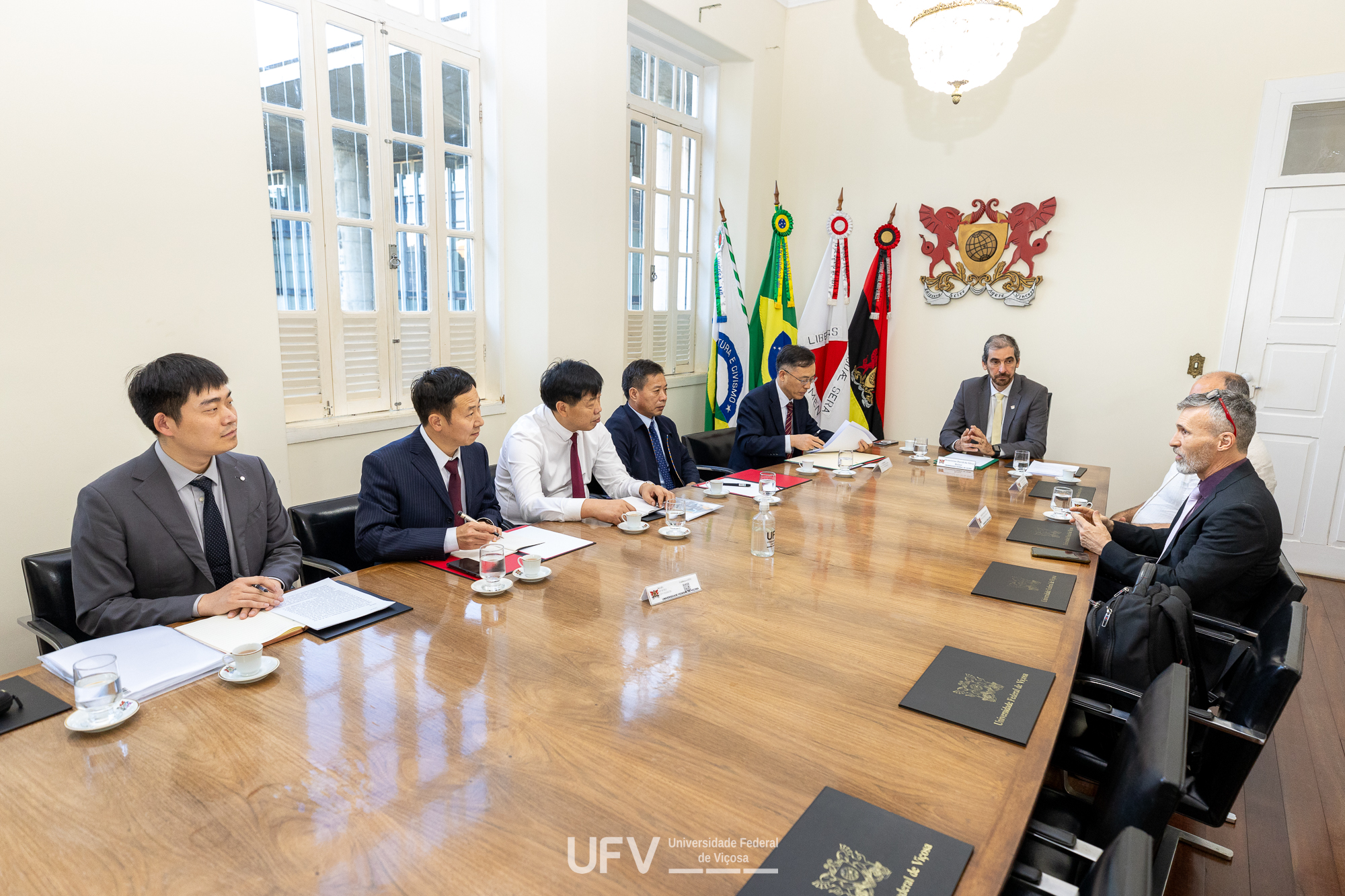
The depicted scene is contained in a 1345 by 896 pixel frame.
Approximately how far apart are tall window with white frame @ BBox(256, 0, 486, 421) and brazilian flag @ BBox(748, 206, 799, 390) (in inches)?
90.9

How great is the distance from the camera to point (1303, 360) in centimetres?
439

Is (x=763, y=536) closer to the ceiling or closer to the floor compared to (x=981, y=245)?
closer to the floor

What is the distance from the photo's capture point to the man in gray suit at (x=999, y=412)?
411 cm

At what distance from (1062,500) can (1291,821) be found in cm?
117

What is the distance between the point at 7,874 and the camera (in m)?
0.94

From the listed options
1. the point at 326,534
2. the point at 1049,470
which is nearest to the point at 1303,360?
the point at 1049,470

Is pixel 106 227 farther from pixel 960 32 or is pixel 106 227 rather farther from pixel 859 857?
pixel 960 32

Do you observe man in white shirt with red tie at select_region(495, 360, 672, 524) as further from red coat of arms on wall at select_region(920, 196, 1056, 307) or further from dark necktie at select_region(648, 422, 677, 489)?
red coat of arms on wall at select_region(920, 196, 1056, 307)

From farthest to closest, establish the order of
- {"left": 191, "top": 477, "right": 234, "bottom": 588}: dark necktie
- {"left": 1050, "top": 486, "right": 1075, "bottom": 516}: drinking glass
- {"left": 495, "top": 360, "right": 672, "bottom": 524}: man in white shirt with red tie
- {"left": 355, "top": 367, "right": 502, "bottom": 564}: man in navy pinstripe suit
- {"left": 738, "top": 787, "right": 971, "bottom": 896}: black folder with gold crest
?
{"left": 1050, "top": 486, "right": 1075, "bottom": 516}: drinking glass, {"left": 495, "top": 360, "right": 672, "bottom": 524}: man in white shirt with red tie, {"left": 355, "top": 367, "right": 502, "bottom": 564}: man in navy pinstripe suit, {"left": 191, "top": 477, "right": 234, "bottom": 588}: dark necktie, {"left": 738, "top": 787, "right": 971, "bottom": 896}: black folder with gold crest

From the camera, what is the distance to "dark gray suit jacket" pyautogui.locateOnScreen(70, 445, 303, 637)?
5.69 ft

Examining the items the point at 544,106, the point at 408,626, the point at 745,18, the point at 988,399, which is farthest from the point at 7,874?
the point at 745,18

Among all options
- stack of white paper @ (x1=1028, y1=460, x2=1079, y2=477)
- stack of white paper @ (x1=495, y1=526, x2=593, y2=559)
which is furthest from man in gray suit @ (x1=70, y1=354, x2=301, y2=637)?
stack of white paper @ (x1=1028, y1=460, x2=1079, y2=477)

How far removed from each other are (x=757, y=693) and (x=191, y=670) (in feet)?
3.61

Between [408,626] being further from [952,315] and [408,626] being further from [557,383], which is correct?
[952,315]
